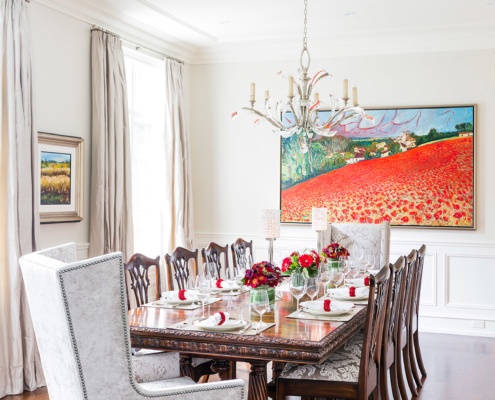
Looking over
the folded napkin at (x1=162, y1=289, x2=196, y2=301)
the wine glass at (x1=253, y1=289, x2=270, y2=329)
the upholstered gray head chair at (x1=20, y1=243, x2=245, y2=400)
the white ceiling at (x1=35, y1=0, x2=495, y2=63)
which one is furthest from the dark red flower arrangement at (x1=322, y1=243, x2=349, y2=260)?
the upholstered gray head chair at (x1=20, y1=243, x2=245, y2=400)

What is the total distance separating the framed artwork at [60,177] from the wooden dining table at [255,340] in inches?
79.2

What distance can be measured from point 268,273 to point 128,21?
3712 millimetres

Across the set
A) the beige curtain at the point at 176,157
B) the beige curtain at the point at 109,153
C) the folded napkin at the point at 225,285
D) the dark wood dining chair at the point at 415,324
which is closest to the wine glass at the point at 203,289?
the folded napkin at the point at 225,285

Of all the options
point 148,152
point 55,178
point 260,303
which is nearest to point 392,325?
point 260,303

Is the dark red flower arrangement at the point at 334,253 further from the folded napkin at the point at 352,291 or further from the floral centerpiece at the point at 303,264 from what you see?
the floral centerpiece at the point at 303,264

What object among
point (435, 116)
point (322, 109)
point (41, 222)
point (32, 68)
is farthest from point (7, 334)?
point (435, 116)

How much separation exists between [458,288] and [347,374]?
380 centimetres

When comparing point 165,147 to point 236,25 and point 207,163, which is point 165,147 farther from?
point 236,25

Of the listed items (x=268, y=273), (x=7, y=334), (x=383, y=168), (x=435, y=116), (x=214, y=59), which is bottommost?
(x=7, y=334)

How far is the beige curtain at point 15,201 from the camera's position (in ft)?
15.0

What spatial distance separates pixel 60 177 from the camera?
5320 mm

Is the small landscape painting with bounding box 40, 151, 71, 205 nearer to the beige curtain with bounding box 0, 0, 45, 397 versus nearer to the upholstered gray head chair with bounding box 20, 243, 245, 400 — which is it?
the beige curtain with bounding box 0, 0, 45, 397

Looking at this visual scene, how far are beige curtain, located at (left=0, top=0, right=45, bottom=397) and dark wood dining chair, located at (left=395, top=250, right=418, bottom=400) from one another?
2614mm

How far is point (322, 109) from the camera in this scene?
7160 millimetres
